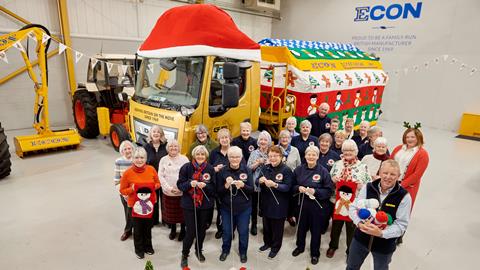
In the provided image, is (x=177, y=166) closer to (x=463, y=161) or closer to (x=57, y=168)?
(x=57, y=168)

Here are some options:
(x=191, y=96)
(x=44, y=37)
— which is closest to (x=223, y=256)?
(x=191, y=96)

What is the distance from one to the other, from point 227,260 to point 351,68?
5770 mm

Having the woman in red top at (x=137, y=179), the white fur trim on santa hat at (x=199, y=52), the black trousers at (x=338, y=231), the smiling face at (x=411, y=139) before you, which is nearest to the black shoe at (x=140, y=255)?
the woman in red top at (x=137, y=179)

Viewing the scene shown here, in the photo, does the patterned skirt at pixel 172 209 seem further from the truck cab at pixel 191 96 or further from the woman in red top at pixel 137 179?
the truck cab at pixel 191 96

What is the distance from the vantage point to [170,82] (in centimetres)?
445

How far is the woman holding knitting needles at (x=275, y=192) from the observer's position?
10.3 ft

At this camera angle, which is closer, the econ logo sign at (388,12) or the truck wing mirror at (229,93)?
the truck wing mirror at (229,93)

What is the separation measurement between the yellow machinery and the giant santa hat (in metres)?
2.59

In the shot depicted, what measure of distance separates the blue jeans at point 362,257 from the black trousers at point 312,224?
2.14ft

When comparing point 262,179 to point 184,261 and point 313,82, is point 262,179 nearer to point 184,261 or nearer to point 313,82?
point 184,261

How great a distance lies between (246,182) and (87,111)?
567 centimetres

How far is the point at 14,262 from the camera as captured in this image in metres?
3.29

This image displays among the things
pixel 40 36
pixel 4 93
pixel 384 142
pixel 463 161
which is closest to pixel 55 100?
pixel 4 93

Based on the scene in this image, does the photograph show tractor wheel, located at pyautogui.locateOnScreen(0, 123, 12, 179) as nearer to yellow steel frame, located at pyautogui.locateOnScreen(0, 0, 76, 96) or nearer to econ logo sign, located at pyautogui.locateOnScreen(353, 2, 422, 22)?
yellow steel frame, located at pyautogui.locateOnScreen(0, 0, 76, 96)
